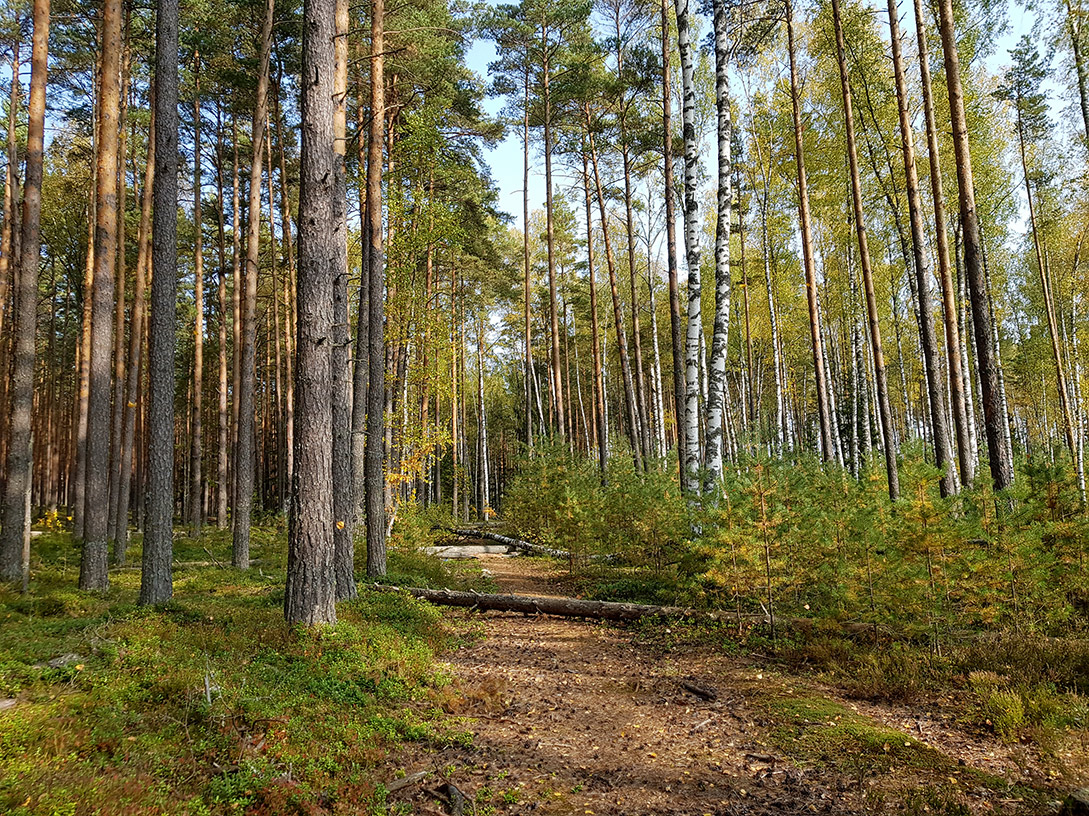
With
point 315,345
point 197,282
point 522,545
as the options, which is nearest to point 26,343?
point 197,282

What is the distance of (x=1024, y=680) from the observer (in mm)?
4938

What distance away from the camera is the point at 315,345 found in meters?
6.21

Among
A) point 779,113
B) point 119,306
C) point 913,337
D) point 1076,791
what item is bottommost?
point 1076,791

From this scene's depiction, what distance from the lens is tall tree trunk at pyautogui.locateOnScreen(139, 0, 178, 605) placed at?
7570mm

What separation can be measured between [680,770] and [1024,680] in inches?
136

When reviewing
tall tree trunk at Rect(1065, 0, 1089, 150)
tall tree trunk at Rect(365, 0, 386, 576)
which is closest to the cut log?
tall tree trunk at Rect(365, 0, 386, 576)

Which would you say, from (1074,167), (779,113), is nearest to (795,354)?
(1074,167)

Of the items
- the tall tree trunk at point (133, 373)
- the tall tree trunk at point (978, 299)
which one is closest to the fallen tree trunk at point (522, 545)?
the tall tree trunk at point (978, 299)

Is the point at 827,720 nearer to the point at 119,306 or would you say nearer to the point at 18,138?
the point at 119,306

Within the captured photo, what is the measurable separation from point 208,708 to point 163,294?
6.08m

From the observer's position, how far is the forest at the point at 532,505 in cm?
384

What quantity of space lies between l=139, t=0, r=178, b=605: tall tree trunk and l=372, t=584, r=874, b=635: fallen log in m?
3.29

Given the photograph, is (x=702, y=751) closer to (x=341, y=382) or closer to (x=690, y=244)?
(x=341, y=382)

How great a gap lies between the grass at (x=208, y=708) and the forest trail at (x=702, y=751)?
0.46m
